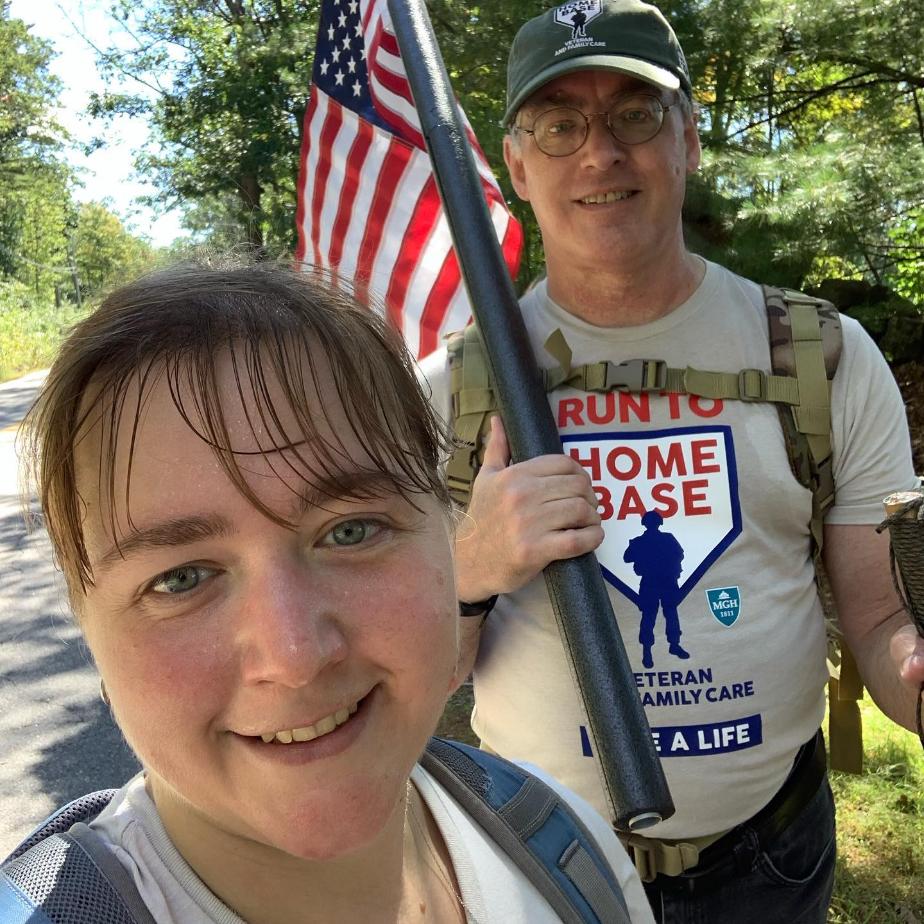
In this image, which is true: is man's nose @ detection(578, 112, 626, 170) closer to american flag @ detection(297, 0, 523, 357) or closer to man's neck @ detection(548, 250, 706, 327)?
man's neck @ detection(548, 250, 706, 327)

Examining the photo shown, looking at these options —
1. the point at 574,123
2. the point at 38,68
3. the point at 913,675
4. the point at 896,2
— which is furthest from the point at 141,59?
the point at 38,68

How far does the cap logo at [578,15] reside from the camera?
6.53 ft

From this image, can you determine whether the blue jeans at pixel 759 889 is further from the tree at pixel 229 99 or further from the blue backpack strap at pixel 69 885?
the tree at pixel 229 99

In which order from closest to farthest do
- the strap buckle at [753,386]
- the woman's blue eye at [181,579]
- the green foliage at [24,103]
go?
the woman's blue eye at [181,579], the strap buckle at [753,386], the green foliage at [24,103]

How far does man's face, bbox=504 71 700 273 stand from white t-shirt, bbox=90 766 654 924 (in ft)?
3.60

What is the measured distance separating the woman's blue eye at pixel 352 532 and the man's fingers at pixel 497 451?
818 millimetres

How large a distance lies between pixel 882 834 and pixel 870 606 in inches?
91.5

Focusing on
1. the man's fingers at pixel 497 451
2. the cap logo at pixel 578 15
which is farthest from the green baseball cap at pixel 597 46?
the man's fingers at pixel 497 451

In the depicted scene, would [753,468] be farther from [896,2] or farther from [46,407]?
[896,2]

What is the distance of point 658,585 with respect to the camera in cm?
188

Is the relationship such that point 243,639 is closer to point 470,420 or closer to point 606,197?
point 470,420

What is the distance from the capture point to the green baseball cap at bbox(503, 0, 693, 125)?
1.95m

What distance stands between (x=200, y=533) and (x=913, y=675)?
43.6 inches

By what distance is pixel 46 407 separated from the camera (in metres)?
0.99
